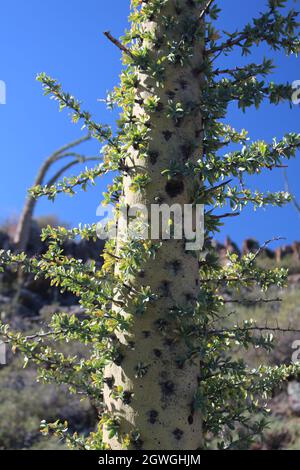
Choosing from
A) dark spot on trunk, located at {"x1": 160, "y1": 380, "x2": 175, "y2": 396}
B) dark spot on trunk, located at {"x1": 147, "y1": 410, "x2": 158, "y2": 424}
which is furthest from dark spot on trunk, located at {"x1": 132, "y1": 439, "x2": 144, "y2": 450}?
dark spot on trunk, located at {"x1": 160, "y1": 380, "x2": 175, "y2": 396}

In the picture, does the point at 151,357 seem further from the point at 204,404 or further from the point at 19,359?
the point at 19,359

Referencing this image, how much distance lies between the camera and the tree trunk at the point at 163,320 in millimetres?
3682

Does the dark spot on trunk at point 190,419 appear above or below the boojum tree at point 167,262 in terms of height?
below

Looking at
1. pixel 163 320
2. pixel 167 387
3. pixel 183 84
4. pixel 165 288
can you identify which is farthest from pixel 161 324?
pixel 183 84

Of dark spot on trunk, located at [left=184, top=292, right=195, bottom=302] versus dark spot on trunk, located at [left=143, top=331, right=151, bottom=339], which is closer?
dark spot on trunk, located at [left=143, top=331, right=151, bottom=339]

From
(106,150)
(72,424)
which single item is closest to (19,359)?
(72,424)

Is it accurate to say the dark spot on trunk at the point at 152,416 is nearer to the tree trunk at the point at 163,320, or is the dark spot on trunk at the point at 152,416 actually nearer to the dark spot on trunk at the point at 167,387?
the tree trunk at the point at 163,320

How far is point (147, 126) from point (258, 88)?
73cm

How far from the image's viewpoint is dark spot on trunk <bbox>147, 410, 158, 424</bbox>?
3.66m

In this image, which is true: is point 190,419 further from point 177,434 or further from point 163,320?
point 163,320

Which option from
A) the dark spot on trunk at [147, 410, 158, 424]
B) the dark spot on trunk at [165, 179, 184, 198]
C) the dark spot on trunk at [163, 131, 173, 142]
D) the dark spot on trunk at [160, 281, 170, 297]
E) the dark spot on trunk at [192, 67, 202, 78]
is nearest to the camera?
the dark spot on trunk at [147, 410, 158, 424]

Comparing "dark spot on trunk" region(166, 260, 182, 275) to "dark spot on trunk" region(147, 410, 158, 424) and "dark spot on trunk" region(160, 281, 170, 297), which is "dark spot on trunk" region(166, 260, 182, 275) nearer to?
"dark spot on trunk" region(160, 281, 170, 297)

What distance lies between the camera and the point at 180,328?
3713mm

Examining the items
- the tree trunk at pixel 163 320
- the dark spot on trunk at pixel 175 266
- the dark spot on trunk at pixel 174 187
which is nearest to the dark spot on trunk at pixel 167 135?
the tree trunk at pixel 163 320
